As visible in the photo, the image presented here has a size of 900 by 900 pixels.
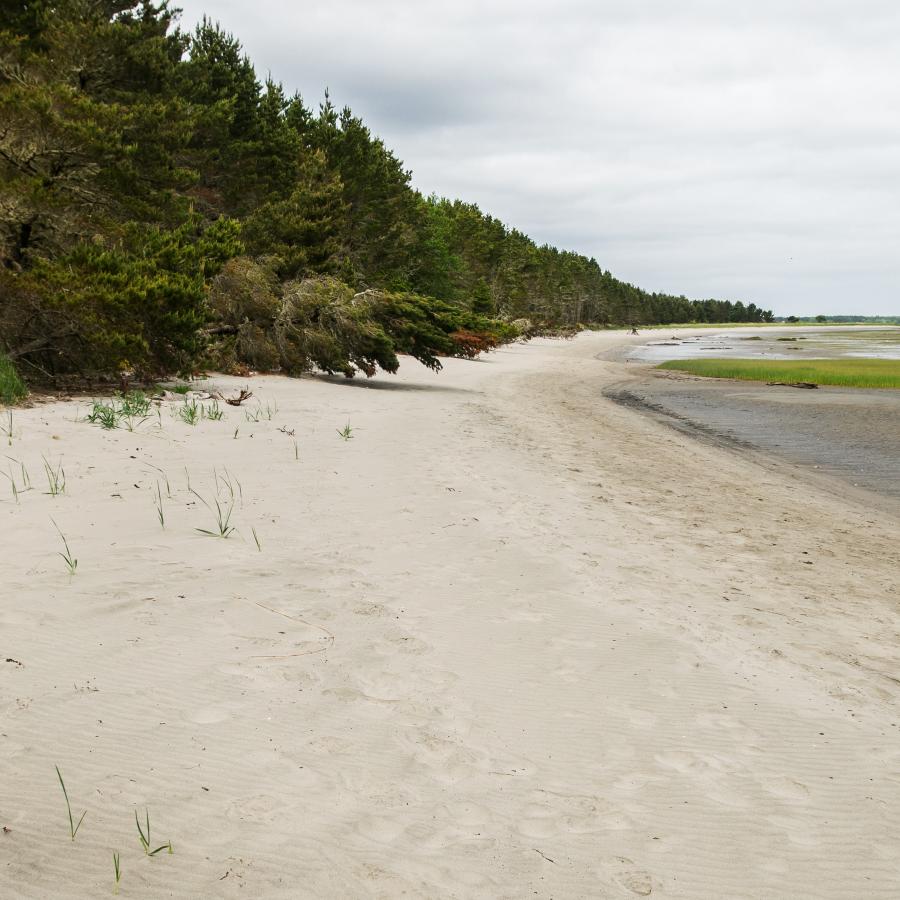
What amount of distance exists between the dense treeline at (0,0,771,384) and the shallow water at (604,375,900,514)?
7.10 metres

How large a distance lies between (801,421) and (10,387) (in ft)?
54.2

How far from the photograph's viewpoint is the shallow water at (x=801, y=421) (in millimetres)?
11781

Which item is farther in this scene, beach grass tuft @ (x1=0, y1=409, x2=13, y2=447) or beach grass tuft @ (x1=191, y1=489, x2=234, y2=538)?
beach grass tuft @ (x1=0, y1=409, x2=13, y2=447)

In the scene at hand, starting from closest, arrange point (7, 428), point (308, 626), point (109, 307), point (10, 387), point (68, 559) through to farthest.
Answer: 1. point (308, 626)
2. point (68, 559)
3. point (7, 428)
4. point (10, 387)
5. point (109, 307)

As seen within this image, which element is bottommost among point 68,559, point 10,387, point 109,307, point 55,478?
point 68,559

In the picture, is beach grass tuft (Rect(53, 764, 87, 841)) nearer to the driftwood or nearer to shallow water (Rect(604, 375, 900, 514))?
shallow water (Rect(604, 375, 900, 514))

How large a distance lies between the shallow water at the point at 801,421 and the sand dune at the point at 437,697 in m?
4.97

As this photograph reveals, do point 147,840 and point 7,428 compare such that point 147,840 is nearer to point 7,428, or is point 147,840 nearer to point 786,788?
point 786,788

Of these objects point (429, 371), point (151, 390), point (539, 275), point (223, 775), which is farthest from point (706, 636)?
point (539, 275)

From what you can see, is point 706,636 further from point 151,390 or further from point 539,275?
point 539,275

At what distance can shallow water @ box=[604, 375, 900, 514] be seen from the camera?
1178 cm

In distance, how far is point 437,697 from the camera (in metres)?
3.55

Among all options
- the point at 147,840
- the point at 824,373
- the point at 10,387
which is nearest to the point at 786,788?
the point at 147,840

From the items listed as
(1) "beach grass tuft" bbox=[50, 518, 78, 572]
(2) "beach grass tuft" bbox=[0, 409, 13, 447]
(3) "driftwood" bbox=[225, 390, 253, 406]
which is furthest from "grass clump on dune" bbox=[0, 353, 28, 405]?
(1) "beach grass tuft" bbox=[50, 518, 78, 572]
